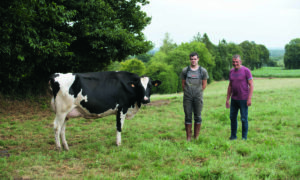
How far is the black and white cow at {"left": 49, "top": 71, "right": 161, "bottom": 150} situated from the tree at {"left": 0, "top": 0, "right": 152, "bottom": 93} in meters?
3.25

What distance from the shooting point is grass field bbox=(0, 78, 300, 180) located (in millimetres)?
5074

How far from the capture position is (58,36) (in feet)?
40.4

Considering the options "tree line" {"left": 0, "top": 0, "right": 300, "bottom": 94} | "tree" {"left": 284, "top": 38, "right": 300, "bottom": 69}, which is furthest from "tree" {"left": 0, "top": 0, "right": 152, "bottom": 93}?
"tree" {"left": 284, "top": 38, "right": 300, "bottom": 69}

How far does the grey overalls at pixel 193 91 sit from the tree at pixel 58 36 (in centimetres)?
567

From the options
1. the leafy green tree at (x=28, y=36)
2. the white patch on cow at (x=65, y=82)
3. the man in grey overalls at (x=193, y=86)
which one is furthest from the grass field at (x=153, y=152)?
the leafy green tree at (x=28, y=36)

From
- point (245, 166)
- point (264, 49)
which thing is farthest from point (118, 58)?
point (264, 49)

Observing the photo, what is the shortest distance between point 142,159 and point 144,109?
28.2ft

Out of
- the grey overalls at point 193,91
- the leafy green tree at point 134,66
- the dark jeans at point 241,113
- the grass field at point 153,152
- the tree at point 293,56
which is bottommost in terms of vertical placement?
the grass field at point 153,152

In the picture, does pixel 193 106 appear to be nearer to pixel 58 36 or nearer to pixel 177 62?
pixel 58 36

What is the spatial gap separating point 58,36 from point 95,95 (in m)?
6.49

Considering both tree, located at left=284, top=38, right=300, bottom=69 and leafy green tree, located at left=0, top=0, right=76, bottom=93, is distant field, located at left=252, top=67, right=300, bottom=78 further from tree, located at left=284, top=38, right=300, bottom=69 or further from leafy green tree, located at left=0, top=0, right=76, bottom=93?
leafy green tree, located at left=0, top=0, right=76, bottom=93

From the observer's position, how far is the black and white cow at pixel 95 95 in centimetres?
689

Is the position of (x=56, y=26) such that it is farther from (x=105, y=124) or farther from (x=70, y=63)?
(x=105, y=124)

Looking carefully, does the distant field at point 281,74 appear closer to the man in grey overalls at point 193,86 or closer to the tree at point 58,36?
the tree at point 58,36
